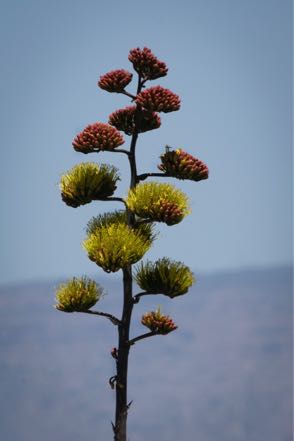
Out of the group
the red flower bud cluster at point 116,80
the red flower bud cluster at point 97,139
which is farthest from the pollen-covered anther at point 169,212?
the red flower bud cluster at point 116,80

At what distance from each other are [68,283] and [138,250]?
3.34 ft

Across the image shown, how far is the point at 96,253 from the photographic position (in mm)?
10703

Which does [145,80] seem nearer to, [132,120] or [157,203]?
[132,120]

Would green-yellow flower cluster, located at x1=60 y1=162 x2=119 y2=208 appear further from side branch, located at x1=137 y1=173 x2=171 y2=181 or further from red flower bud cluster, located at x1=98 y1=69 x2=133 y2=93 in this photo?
red flower bud cluster, located at x1=98 y1=69 x2=133 y2=93

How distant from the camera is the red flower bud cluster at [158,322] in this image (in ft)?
36.7

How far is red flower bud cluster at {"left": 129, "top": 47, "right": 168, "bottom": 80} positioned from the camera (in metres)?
11.2

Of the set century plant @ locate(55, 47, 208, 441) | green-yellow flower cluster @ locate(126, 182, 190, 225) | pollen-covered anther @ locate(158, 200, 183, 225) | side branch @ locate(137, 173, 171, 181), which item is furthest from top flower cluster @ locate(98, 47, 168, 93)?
pollen-covered anther @ locate(158, 200, 183, 225)

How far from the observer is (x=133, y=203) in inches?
429

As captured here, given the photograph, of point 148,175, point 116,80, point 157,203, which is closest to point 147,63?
point 116,80

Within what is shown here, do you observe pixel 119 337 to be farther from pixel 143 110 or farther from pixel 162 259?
pixel 143 110

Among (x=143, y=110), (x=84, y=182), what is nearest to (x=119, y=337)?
Answer: (x=84, y=182)

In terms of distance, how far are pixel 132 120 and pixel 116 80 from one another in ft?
1.77

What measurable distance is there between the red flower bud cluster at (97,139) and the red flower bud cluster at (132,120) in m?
→ 0.32

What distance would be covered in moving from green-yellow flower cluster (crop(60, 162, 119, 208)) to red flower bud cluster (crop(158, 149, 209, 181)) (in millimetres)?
667
